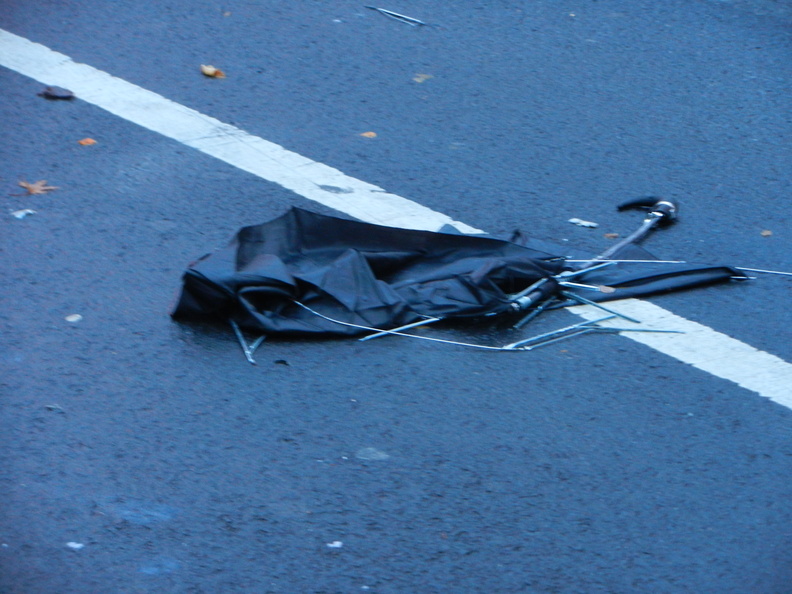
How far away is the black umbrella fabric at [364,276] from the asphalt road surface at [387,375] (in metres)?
0.10

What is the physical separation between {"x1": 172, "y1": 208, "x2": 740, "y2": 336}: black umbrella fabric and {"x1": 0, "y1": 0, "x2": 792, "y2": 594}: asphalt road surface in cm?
10

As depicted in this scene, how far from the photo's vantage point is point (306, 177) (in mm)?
4621

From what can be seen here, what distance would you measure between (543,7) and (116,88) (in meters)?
3.07

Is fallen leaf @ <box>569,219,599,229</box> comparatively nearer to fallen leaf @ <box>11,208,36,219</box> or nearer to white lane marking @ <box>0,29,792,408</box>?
white lane marking @ <box>0,29,792,408</box>

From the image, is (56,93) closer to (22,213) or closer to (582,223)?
(22,213)

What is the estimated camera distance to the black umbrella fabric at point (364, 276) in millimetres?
3541

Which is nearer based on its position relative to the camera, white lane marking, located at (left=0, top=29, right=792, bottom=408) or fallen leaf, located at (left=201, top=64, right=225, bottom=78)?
white lane marking, located at (left=0, top=29, right=792, bottom=408)

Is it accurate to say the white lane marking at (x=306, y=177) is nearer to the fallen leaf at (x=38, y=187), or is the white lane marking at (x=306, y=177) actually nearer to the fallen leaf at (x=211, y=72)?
the fallen leaf at (x=211, y=72)

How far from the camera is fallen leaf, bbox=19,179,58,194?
4363mm

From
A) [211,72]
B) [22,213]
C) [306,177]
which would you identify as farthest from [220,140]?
[22,213]

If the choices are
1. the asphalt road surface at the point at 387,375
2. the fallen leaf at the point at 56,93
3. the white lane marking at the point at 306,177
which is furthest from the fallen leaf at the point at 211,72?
the fallen leaf at the point at 56,93

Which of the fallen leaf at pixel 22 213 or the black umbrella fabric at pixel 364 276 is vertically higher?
the black umbrella fabric at pixel 364 276

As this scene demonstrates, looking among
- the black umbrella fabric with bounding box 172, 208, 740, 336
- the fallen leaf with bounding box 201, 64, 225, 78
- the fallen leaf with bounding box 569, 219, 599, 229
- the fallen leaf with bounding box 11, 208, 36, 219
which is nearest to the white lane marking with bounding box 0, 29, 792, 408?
the black umbrella fabric with bounding box 172, 208, 740, 336

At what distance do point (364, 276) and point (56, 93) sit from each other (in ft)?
8.27
